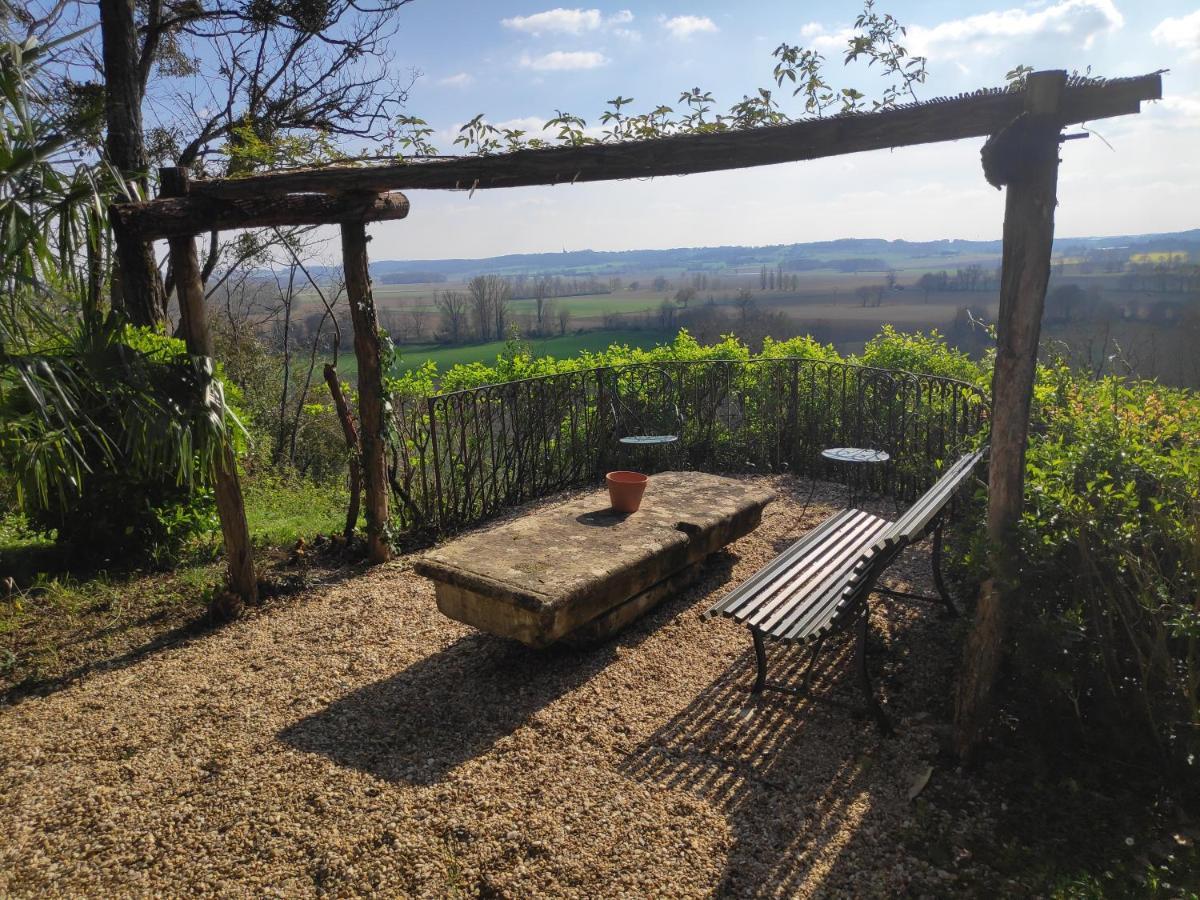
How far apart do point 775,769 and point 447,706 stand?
5.29 feet

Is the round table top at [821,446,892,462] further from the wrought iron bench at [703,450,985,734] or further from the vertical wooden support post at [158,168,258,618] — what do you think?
the vertical wooden support post at [158,168,258,618]

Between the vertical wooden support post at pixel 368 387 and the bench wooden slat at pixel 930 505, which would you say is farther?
the vertical wooden support post at pixel 368 387

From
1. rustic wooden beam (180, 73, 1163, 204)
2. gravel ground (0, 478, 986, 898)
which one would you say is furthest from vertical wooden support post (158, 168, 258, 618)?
gravel ground (0, 478, 986, 898)

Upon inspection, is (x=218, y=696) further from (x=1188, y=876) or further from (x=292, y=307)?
(x=292, y=307)

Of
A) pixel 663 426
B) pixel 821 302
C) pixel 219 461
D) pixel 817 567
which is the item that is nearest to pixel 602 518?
pixel 817 567

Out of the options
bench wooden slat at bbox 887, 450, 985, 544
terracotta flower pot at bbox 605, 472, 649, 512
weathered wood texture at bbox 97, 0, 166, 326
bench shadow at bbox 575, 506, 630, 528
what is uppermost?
weathered wood texture at bbox 97, 0, 166, 326

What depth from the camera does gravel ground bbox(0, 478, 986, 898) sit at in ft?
8.60

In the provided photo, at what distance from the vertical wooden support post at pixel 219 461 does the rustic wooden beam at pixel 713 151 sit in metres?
0.35

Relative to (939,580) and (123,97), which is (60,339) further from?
(123,97)

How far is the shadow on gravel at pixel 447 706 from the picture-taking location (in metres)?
3.30

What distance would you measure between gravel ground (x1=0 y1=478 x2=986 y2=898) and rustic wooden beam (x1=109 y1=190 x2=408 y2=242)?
2.54 metres

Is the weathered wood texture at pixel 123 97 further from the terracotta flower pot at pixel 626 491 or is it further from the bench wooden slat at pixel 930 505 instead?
the bench wooden slat at pixel 930 505

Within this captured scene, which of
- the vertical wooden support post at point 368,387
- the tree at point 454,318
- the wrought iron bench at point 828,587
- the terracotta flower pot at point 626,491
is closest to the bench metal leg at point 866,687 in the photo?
the wrought iron bench at point 828,587

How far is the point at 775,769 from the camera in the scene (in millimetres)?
3160
